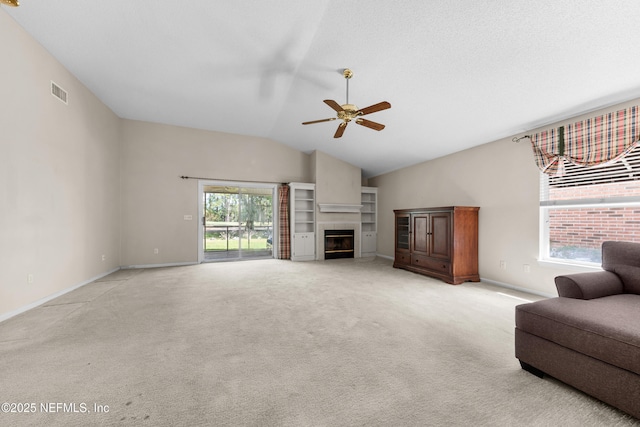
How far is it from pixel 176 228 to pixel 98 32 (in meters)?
4.04

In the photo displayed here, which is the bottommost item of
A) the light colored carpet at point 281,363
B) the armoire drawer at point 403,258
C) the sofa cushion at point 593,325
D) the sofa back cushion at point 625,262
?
the light colored carpet at point 281,363

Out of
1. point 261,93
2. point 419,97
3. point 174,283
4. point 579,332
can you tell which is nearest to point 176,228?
point 174,283

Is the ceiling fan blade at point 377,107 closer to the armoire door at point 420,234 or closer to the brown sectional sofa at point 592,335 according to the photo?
the brown sectional sofa at point 592,335

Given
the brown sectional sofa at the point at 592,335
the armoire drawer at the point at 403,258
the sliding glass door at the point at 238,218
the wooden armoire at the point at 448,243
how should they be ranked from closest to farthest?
the brown sectional sofa at the point at 592,335 < the wooden armoire at the point at 448,243 < the armoire drawer at the point at 403,258 < the sliding glass door at the point at 238,218

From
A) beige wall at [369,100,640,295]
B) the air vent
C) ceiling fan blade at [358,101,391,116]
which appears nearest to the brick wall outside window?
beige wall at [369,100,640,295]

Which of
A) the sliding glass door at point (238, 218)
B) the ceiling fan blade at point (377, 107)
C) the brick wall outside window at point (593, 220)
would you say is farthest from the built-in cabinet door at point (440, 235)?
the sliding glass door at point (238, 218)

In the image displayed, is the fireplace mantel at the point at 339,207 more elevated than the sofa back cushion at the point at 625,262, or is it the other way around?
the fireplace mantel at the point at 339,207

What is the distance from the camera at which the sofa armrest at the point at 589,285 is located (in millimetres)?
2051

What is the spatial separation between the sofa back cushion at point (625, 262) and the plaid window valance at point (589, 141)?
122cm

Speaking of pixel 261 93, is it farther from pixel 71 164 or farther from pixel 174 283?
pixel 174 283

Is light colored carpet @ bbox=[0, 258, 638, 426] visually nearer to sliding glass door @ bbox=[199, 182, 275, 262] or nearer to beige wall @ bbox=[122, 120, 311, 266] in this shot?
beige wall @ bbox=[122, 120, 311, 266]

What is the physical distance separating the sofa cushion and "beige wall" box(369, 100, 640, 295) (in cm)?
185

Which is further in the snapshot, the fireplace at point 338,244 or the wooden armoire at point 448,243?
the fireplace at point 338,244

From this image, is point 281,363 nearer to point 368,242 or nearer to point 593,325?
point 593,325
